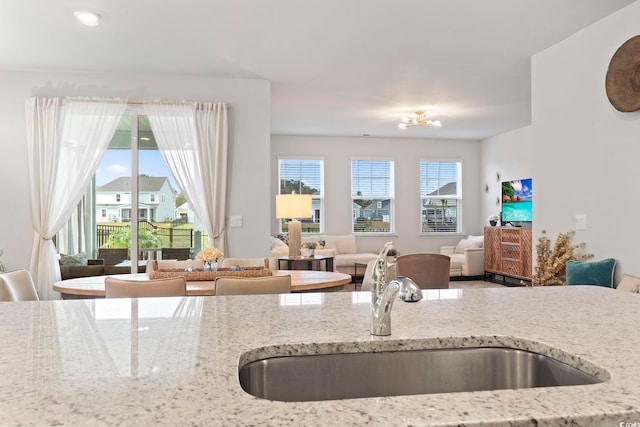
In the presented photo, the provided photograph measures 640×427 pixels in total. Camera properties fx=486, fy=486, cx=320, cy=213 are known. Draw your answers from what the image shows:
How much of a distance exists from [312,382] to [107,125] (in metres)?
4.77

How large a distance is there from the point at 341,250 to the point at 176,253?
420cm

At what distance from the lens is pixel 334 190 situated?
373 inches

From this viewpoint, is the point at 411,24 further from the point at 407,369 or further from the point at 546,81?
the point at 407,369

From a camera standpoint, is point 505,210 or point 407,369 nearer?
point 407,369

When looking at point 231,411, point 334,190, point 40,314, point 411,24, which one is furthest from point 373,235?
point 231,411

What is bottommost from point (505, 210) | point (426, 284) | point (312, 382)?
point (426, 284)

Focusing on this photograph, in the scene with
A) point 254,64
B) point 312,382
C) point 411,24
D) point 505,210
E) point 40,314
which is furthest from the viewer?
point 505,210

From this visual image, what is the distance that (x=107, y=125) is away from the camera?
5.10 m

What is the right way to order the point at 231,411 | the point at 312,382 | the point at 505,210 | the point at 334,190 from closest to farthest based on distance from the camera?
the point at 231,411 → the point at 312,382 → the point at 505,210 → the point at 334,190

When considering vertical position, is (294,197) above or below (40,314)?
above

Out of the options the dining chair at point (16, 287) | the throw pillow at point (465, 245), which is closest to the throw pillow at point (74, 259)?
the dining chair at point (16, 287)

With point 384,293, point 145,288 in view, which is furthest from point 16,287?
point 384,293

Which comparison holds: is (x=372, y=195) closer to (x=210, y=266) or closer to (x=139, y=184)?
(x=139, y=184)

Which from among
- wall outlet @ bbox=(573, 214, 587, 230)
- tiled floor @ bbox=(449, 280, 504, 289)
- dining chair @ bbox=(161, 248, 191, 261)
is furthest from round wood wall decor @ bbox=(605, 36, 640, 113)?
tiled floor @ bbox=(449, 280, 504, 289)
